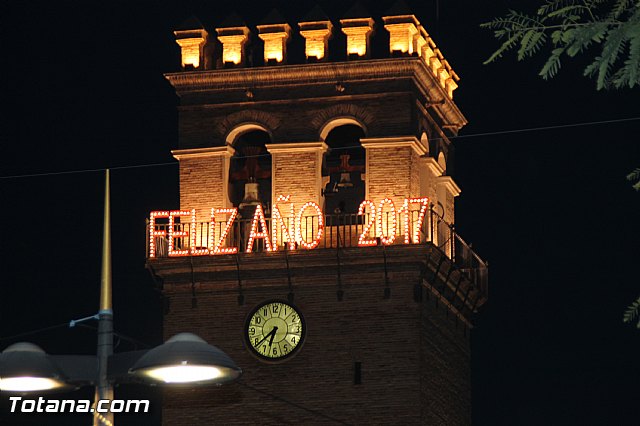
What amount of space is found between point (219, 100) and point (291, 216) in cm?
396

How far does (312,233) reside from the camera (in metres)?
43.8

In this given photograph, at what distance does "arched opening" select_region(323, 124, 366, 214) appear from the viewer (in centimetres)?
4506

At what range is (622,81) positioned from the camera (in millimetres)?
11438

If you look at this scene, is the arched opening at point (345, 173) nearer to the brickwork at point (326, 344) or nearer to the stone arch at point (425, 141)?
the stone arch at point (425, 141)

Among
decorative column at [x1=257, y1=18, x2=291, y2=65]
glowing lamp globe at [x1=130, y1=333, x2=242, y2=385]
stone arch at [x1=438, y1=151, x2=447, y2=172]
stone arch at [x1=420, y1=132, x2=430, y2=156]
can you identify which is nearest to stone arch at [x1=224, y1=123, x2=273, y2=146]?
decorative column at [x1=257, y1=18, x2=291, y2=65]

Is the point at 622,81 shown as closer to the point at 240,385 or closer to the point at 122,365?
the point at 122,365

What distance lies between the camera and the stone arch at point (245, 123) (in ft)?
148

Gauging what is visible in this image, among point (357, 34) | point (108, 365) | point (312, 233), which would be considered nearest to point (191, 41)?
Answer: point (357, 34)

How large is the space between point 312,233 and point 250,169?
10.0 feet

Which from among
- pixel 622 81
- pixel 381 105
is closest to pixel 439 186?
pixel 381 105

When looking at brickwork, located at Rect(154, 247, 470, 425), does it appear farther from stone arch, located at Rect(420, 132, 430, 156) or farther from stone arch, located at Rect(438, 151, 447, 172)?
stone arch, located at Rect(438, 151, 447, 172)

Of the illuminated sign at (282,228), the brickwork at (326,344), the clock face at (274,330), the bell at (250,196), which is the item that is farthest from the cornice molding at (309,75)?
the clock face at (274,330)

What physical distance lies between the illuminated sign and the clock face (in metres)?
1.60

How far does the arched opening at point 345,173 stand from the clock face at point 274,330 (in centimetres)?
291
